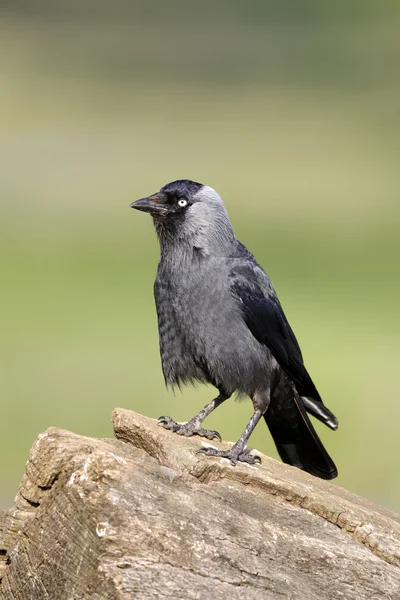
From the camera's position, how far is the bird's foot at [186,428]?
202 inches

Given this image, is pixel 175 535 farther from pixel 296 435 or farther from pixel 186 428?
pixel 296 435

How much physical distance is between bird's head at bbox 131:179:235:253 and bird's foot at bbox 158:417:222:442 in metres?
1.04

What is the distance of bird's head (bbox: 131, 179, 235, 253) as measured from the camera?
5.69 m

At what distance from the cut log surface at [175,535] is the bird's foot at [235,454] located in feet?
0.68

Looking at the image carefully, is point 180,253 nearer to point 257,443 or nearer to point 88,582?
point 88,582

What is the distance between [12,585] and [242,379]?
2.04 m

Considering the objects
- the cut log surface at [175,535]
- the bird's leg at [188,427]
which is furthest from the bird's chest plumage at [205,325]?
the cut log surface at [175,535]

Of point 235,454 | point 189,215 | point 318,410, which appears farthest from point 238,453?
point 189,215

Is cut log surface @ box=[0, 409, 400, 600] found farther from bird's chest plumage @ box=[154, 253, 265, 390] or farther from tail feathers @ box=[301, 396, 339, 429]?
tail feathers @ box=[301, 396, 339, 429]

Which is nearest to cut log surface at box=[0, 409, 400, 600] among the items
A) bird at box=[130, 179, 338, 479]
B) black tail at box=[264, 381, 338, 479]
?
bird at box=[130, 179, 338, 479]

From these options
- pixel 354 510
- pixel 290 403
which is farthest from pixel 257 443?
pixel 354 510

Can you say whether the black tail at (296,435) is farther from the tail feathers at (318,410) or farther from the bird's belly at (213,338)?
the bird's belly at (213,338)

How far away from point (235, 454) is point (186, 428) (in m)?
0.40

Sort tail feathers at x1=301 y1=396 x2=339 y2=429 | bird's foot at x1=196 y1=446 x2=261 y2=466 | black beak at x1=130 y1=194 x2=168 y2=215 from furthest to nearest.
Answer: tail feathers at x1=301 y1=396 x2=339 y2=429 < black beak at x1=130 y1=194 x2=168 y2=215 < bird's foot at x1=196 y1=446 x2=261 y2=466
